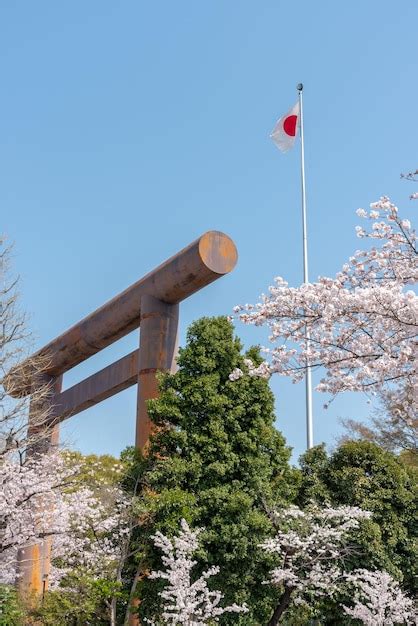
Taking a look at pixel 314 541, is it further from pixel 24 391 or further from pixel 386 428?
pixel 386 428

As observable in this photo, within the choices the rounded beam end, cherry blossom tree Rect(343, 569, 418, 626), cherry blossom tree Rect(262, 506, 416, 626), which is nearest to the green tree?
cherry blossom tree Rect(262, 506, 416, 626)

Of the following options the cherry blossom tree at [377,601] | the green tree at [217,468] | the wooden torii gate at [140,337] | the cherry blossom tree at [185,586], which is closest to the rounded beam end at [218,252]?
the wooden torii gate at [140,337]

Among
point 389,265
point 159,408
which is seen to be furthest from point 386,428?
point 389,265

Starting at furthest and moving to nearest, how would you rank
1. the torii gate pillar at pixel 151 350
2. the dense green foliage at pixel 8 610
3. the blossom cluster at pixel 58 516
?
1. the torii gate pillar at pixel 151 350
2. the blossom cluster at pixel 58 516
3. the dense green foliage at pixel 8 610

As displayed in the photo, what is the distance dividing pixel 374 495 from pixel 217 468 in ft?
12.6

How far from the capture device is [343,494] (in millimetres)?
14773

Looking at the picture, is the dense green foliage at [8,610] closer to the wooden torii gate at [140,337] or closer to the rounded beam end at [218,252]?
the wooden torii gate at [140,337]

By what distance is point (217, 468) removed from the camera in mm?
12750

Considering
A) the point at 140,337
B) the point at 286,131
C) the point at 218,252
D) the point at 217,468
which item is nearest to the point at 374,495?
the point at 217,468

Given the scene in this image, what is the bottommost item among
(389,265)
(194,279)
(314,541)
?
(314,541)

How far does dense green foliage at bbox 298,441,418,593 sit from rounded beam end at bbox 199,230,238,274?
526cm

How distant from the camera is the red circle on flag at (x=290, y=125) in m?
20.4

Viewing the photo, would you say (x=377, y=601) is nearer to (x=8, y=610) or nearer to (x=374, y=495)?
(x=374, y=495)

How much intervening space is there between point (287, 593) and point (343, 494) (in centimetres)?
278
